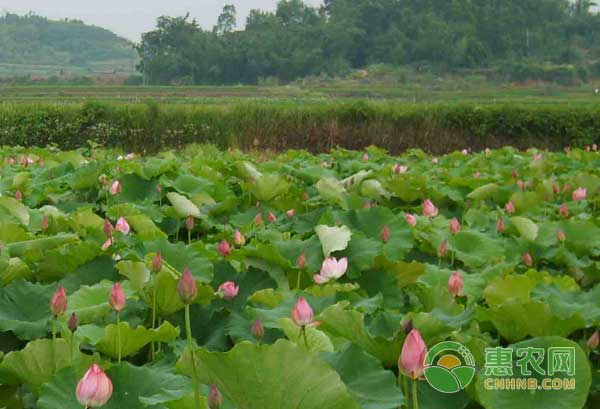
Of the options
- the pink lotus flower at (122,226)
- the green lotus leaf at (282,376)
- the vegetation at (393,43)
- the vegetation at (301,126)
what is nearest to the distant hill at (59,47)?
the vegetation at (393,43)

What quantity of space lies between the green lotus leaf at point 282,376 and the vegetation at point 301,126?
36.6 ft

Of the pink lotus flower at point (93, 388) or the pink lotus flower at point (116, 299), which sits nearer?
the pink lotus flower at point (93, 388)

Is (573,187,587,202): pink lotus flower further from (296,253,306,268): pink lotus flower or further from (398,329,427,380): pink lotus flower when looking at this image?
(398,329,427,380): pink lotus flower

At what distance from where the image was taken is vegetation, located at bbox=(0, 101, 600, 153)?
1220 cm

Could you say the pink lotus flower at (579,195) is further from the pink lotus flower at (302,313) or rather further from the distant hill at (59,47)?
the distant hill at (59,47)

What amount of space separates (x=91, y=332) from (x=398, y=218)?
3.05 ft

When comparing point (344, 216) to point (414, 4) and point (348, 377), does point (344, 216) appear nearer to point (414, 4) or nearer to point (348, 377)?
point (348, 377)

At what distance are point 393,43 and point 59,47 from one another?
8768 centimetres

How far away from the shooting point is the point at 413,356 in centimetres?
79

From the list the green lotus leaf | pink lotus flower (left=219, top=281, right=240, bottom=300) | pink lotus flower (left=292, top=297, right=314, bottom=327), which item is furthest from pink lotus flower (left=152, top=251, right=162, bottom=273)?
the green lotus leaf

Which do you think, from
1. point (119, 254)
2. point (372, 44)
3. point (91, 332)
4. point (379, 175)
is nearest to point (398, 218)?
point (119, 254)

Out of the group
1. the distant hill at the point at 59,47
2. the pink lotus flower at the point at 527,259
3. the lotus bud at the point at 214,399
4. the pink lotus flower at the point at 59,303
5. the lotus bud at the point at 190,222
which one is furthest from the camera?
the distant hill at the point at 59,47

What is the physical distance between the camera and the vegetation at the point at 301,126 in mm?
12195

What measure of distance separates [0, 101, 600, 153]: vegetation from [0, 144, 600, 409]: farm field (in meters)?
9.91
